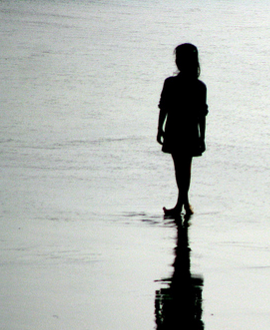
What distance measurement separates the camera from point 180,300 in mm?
5340

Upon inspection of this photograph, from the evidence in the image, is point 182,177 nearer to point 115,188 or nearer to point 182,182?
point 182,182

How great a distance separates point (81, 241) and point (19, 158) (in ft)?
12.6

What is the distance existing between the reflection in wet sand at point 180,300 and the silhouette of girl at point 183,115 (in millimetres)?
1874

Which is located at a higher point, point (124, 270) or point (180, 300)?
point (124, 270)

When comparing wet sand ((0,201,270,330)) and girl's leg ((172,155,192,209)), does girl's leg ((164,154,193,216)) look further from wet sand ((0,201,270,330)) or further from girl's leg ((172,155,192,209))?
wet sand ((0,201,270,330))

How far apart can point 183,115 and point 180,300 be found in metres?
3.06

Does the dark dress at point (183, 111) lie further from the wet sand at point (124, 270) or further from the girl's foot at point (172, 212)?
the wet sand at point (124, 270)

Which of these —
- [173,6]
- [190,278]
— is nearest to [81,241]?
[190,278]

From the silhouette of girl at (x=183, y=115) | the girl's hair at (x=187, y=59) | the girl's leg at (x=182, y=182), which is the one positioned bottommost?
the girl's leg at (x=182, y=182)

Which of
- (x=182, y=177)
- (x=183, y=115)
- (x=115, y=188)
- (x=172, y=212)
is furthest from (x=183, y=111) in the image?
(x=115, y=188)

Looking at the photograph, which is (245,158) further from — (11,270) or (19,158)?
(11,270)

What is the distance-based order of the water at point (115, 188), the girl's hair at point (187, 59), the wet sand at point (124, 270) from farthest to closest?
the girl's hair at point (187, 59) → the water at point (115, 188) → the wet sand at point (124, 270)

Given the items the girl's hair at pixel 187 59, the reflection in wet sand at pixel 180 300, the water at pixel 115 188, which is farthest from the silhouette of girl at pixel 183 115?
the reflection in wet sand at pixel 180 300

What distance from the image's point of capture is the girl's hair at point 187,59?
309 inches
